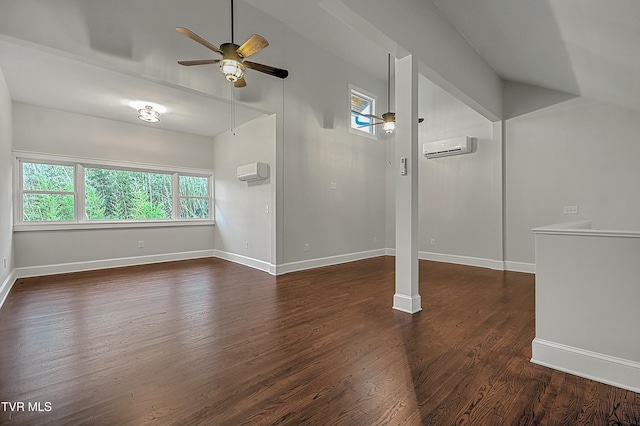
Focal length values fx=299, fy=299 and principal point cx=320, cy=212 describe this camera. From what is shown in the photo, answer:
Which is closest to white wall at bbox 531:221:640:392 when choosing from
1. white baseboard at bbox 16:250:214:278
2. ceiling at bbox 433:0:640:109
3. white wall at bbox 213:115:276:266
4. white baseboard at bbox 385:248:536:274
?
ceiling at bbox 433:0:640:109

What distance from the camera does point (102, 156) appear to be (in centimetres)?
560

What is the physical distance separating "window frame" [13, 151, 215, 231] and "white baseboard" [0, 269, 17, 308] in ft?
2.72

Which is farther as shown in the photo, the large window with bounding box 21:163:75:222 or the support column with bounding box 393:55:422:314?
the large window with bounding box 21:163:75:222

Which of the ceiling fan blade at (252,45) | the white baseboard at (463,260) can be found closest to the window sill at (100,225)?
the ceiling fan blade at (252,45)

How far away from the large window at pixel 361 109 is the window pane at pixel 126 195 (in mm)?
4233

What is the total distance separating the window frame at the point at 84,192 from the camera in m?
4.84

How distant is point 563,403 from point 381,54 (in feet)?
19.3

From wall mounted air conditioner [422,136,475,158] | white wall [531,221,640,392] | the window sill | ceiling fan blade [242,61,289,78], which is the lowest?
white wall [531,221,640,392]

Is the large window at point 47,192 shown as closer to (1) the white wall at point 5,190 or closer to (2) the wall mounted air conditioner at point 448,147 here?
(1) the white wall at point 5,190

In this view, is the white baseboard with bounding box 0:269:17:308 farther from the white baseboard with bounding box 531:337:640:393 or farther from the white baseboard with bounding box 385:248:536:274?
the white baseboard with bounding box 385:248:536:274

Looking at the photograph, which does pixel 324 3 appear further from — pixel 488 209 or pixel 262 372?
pixel 488 209

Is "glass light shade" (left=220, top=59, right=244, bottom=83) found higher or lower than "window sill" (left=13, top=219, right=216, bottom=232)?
higher

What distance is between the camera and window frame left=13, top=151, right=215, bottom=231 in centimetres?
484

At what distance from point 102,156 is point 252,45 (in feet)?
14.0
